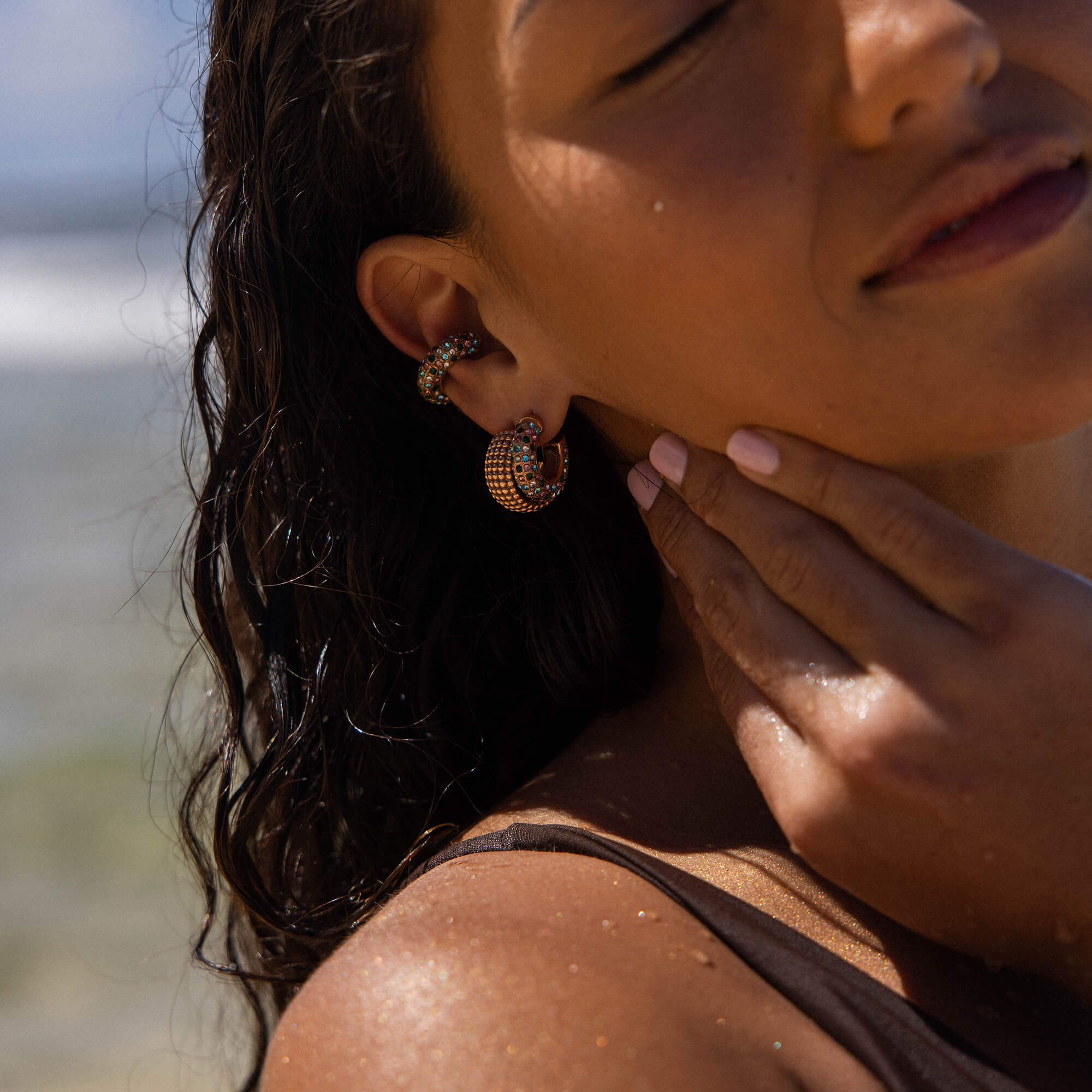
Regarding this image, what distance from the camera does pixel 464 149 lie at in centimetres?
191

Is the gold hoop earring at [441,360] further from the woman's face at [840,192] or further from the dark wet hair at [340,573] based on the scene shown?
the woman's face at [840,192]

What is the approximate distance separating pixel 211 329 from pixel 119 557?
473cm

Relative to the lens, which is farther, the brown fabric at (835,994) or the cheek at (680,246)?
the cheek at (680,246)

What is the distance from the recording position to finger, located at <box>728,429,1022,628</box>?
1579 millimetres

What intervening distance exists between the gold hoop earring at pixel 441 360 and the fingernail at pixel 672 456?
1.36 ft

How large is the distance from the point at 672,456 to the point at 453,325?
0.51 metres

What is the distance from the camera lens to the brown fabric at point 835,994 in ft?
4.82

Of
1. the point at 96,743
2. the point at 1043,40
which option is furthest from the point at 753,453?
the point at 96,743

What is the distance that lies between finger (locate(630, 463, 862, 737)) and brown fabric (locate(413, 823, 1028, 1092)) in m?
0.28

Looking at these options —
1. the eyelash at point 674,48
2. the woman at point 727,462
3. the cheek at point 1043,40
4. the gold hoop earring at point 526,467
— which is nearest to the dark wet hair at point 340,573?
the woman at point 727,462

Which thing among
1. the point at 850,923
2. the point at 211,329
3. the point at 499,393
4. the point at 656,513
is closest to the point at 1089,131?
the point at 656,513

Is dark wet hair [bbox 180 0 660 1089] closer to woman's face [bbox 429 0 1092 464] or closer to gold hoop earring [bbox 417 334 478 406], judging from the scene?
A: gold hoop earring [bbox 417 334 478 406]

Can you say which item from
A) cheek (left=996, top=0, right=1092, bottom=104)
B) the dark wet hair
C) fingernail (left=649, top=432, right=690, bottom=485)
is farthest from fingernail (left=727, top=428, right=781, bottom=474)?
cheek (left=996, top=0, right=1092, bottom=104)

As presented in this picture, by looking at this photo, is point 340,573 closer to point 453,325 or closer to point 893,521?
point 453,325
